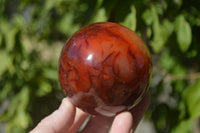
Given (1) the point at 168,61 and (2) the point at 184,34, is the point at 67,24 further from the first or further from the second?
(2) the point at 184,34

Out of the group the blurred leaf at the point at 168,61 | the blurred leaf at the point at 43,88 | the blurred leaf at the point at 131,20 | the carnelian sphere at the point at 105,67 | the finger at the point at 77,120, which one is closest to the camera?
the carnelian sphere at the point at 105,67

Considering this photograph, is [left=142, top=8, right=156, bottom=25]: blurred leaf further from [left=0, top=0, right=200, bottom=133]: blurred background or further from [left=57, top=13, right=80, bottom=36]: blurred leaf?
[left=57, top=13, right=80, bottom=36]: blurred leaf

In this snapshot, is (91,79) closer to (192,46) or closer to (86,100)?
(86,100)


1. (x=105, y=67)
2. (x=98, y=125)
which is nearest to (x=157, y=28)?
(x=105, y=67)

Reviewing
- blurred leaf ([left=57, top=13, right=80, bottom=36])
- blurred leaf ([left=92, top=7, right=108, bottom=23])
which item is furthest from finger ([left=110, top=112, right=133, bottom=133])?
blurred leaf ([left=57, top=13, right=80, bottom=36])

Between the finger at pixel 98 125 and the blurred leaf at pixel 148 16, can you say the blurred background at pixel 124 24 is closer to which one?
the blurred leaf at pixel 148 16

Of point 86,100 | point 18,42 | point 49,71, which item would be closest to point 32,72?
point 49,71

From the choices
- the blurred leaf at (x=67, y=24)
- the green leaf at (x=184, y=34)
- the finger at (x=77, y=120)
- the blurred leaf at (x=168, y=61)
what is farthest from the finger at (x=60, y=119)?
the blurred leaf at (x=67, y=24)
